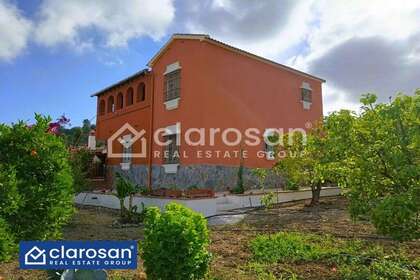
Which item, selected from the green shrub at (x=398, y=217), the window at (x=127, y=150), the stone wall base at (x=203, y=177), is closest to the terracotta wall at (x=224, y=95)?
the stone wall base at (x=203, y=177)

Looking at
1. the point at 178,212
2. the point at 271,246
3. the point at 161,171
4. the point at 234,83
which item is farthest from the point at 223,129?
the point at 178,212

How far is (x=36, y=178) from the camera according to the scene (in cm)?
589

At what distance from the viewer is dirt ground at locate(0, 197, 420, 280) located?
5.71 metres

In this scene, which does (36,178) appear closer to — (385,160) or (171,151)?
(385,160)

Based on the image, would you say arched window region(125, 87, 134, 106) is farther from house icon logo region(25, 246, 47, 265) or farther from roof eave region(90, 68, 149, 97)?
house icon logo region(25, 246, 47, 265)

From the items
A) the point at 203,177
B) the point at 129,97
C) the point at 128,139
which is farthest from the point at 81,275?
the point at 129,97

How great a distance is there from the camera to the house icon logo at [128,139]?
60.1ft

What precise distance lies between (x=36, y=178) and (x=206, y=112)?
10.1m

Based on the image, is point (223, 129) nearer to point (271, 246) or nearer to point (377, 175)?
point (271, 246)

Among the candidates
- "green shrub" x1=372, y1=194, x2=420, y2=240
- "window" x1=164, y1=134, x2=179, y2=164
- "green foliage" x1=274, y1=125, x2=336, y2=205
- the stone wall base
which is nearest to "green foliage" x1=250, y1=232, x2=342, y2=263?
"green shrub" x1=372, y1=194, x2=420, y2=240

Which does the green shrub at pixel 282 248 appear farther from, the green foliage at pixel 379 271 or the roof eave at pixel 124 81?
the roof eave at pixel 124 81

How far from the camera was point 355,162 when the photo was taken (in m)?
5.72

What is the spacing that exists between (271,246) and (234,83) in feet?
34.2

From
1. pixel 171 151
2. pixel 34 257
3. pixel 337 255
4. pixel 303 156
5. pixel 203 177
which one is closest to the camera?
pixel 34 257
